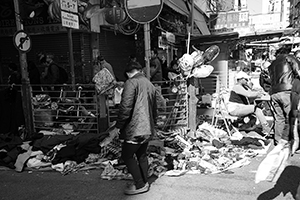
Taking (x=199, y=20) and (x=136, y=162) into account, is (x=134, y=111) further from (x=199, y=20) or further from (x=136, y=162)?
(x=199, y=20)

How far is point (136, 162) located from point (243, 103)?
380 cm

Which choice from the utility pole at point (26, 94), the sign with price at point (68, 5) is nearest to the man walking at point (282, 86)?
the sign with price at point (68, 5)

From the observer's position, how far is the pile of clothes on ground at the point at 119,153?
15.6ft

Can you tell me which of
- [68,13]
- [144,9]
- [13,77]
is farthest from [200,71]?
[13,77]

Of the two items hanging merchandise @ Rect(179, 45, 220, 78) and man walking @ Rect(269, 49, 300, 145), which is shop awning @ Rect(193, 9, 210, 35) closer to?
hanging merchandise @ Rect(179, 45, 220, 78)

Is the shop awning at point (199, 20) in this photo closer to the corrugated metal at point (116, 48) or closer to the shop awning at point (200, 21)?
the shop awning at point (200, 21)

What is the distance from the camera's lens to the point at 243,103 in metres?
6.78

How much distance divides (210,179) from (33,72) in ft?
17.4

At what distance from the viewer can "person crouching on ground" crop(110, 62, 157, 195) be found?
146 inches

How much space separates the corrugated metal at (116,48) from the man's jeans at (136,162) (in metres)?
7.59

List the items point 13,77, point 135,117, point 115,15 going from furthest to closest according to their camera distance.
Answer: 1. point 115,15
2. point 13,77
3. point 135,117

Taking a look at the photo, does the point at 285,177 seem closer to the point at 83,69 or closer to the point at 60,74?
the point at 60,74

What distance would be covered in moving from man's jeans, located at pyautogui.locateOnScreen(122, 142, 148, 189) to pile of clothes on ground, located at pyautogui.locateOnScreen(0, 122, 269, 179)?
20.7 inches

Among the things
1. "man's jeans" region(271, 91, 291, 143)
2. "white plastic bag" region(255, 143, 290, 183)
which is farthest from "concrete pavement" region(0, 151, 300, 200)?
"man's jeans" region(271, 91, 291, 143)
